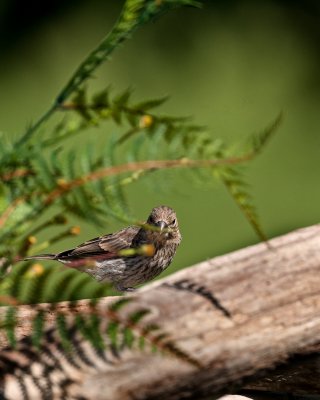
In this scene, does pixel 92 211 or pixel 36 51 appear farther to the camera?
pixel 36 51

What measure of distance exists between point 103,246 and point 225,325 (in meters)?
1.57

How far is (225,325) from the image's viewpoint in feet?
3.93

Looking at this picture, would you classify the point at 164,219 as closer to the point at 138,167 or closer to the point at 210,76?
the point at 210,76

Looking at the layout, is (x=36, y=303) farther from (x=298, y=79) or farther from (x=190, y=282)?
(x=298, y=79)

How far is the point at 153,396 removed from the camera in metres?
1.18

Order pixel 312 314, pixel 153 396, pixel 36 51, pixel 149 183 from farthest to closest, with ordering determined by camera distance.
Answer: pixel 36 51 → pixel 312 314 → pixel 153 396 → pixel 149 183

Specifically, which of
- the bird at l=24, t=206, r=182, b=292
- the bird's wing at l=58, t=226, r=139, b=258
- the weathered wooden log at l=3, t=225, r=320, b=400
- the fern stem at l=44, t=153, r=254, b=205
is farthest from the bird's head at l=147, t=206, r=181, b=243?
the fern stem at l=44, t=153, r=254, b=205

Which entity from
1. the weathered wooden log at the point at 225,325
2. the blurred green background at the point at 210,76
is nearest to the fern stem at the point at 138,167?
the weathered wooden log at the point at 225,325

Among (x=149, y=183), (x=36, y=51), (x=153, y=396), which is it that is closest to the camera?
(x=149, y=183)

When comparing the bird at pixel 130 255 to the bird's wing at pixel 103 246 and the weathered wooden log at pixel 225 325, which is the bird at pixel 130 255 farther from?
the weathered wooden log at pixel 225 325

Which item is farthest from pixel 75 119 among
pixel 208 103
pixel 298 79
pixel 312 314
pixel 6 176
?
pixel 298 79

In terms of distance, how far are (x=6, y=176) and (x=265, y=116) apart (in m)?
2.06

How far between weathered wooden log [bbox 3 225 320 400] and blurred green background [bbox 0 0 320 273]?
138 cm

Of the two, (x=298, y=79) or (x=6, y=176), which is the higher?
(x=298, y=79)
